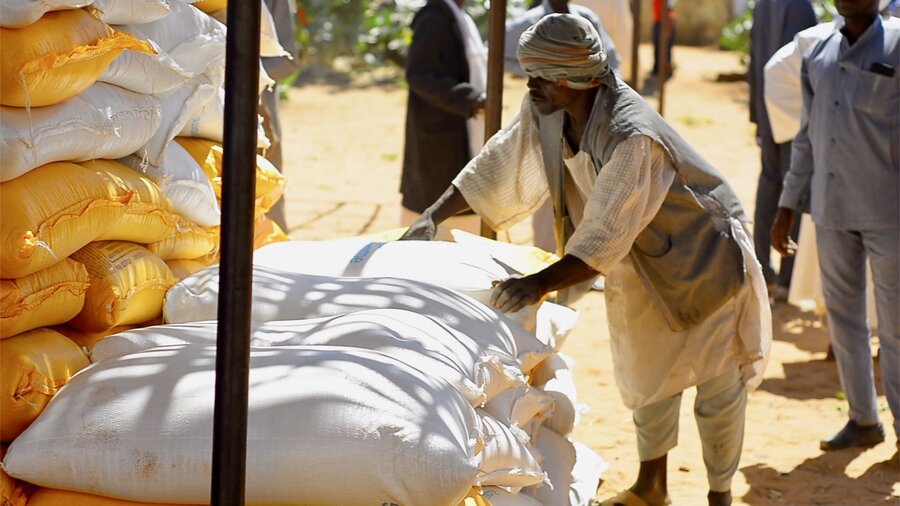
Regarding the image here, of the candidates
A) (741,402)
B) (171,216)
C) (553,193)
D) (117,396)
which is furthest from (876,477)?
(117,396)

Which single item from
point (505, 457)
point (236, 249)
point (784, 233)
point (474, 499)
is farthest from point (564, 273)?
point (784, 233)

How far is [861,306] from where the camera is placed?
4.68 m

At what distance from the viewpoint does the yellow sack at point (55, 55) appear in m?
2.49

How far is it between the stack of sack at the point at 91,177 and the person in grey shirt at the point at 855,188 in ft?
7.57

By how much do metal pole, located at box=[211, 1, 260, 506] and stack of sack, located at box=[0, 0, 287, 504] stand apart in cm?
66

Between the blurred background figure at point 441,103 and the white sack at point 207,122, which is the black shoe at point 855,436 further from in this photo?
the white sack at point 207,122

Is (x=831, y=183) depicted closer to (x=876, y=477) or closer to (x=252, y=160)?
(x=876, y=477)

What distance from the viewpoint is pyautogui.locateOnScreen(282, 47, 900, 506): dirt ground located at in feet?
15.0

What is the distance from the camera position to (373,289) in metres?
3.06

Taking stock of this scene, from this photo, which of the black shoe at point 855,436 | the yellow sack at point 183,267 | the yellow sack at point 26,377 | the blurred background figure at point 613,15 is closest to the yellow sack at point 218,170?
the yellow sack at point 183,267

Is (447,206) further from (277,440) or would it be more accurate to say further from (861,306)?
(861,306)

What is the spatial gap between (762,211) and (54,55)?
16.6 feet

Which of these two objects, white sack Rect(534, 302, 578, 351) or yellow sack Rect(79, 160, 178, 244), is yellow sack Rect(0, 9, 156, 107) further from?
white sack Rect(534, 302, 578, 351)

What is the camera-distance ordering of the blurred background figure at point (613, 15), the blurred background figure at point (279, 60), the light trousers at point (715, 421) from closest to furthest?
the light trousers at point (715, 421)
the blurred background figure at point (279, 60)
the blurred background figure at point (613, 15)
